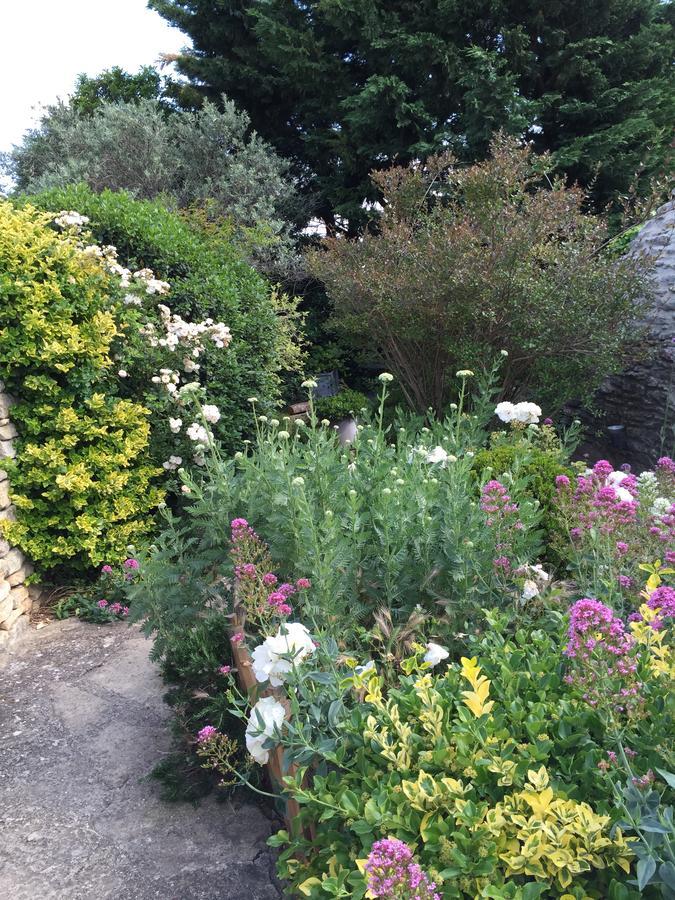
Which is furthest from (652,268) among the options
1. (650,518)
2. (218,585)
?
(218,585)

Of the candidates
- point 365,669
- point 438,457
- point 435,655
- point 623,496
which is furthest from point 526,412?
point 365,669

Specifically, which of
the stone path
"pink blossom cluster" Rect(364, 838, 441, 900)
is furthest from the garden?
the stone path

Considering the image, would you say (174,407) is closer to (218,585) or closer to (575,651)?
(218,585)

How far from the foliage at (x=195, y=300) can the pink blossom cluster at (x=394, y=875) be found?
359 centimetres

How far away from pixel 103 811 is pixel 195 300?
3.62m

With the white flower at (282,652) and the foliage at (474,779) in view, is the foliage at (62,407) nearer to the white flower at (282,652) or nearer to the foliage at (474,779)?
the white flower at (282,652)

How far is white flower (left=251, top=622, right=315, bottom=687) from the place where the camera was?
146 centimetres

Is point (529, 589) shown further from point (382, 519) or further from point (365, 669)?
point (365, 669)

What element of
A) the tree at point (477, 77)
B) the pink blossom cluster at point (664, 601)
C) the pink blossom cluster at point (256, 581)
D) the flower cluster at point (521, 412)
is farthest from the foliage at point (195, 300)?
the tree at point (477, 77)

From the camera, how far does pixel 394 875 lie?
942mm

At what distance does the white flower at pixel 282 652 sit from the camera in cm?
146

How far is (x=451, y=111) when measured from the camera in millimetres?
8008

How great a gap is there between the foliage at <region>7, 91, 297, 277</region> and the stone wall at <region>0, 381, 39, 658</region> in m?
4.84

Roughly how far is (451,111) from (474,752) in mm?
8441
